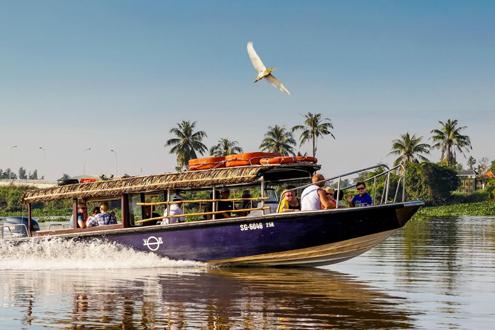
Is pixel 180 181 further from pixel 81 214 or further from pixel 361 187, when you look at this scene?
pixel 361 187

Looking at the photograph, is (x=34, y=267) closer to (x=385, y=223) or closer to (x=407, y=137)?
(x=385, y=223)

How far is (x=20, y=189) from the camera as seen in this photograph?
115562 mm

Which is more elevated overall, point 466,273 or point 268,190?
point 268,190

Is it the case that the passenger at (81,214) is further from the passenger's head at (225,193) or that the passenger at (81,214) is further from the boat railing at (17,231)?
the passenger's head at (225,193)

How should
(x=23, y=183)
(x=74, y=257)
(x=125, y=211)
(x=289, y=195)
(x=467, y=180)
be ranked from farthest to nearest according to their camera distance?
(x=467, y=180) < (x=23, y=183) < (x=74, y=257) < (x=125, y=211) < (x=289, y=195)

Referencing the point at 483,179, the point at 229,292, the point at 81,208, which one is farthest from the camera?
the point at 483,179

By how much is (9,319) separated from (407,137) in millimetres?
98014

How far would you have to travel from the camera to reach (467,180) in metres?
154

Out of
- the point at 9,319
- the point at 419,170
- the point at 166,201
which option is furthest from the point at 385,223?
the point at 419,170

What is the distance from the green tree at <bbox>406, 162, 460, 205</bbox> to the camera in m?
101

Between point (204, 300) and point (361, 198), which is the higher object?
point (361, 198)

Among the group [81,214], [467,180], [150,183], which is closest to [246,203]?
[150,183]

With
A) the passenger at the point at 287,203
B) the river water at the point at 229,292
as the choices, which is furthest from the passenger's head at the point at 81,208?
the passenger at the point at 287,203

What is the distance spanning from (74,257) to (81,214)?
120 cm
